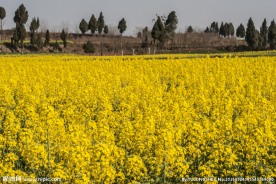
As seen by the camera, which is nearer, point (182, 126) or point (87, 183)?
point (87, 183)

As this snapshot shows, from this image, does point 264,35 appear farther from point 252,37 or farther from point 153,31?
point 153,31

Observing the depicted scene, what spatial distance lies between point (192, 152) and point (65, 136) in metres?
2.35

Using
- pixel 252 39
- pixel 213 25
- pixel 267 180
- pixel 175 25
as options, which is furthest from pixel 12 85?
pixel 213 25

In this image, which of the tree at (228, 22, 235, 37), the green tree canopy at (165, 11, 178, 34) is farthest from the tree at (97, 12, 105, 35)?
the tree at (228, 22, 235, 37)

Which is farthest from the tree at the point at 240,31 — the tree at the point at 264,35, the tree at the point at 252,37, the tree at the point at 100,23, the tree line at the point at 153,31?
the tree at the point at 252,37

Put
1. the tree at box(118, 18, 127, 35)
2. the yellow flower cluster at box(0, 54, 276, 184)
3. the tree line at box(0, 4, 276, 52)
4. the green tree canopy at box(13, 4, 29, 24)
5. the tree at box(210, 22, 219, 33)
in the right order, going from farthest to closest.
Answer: the tree at box(210, 22, 219, 33)
the tree at box(118, 18, 127, 35)
the green tree canopy at box(13, 4, 29, 24)
the tree line at box(0, 4, 276, 52)
the yellow flower cluster at box(0, 54, 276, 184)

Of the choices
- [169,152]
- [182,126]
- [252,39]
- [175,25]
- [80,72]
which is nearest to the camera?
[169,152]

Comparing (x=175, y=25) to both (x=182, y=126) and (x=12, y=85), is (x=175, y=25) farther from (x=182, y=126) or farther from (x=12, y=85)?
(x=182, y=126)

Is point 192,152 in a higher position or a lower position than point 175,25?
lower

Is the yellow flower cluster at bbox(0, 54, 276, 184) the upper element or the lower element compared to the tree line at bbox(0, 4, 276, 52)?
lower

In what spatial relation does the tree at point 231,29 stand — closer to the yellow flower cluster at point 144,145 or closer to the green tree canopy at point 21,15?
the green tree canopy at point 21,15

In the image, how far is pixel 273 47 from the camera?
85875 mm

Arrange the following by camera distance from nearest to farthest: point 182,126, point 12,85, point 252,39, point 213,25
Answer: point 182,126, point 12,85, point 252,39, point 213,25

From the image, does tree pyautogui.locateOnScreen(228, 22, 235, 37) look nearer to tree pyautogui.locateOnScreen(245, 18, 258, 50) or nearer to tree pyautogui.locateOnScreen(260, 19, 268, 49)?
tree pyautogui.locateOnScreen(260, 19, 268, 49)
